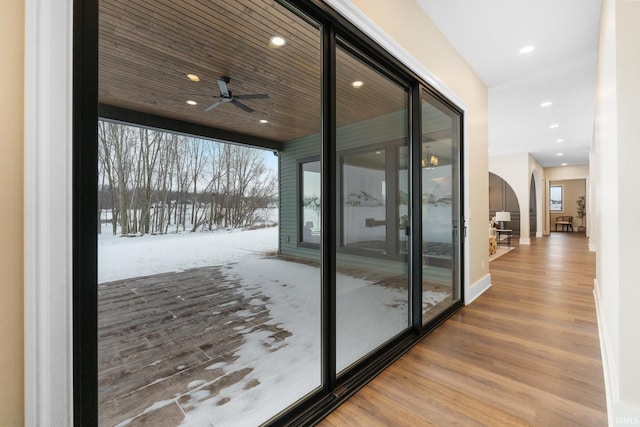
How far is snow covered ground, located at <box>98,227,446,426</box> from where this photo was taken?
5.19 ft

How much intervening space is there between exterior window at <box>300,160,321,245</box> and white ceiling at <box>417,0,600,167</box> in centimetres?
188

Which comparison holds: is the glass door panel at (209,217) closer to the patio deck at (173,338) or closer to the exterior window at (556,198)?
the patio deck at (173,338)

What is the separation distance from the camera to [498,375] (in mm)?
1970

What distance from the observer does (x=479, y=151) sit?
384cm

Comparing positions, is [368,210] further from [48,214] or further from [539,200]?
[539,200]

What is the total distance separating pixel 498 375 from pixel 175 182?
2.50m

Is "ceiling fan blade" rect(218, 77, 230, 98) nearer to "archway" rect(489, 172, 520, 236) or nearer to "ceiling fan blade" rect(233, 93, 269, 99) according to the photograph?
"ceiling fan blade" rect(233, 93, 269, 99)

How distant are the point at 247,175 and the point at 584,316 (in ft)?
12.3

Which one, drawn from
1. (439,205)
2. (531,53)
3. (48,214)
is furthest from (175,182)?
(531,53)

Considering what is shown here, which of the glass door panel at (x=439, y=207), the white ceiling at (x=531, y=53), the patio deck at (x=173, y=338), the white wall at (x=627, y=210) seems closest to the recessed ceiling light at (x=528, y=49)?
the white ceiling at (x=531, y=53)

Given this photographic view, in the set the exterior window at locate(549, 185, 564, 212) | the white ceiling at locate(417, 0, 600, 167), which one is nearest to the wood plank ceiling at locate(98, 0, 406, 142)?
the white ceiling at locate(417, 0, 600, 167)

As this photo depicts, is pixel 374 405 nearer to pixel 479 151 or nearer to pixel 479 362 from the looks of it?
pixel 479 362

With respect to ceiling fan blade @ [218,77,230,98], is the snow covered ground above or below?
below

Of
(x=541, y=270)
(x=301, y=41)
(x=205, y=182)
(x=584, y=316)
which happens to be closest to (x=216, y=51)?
(x=301, y=41)
